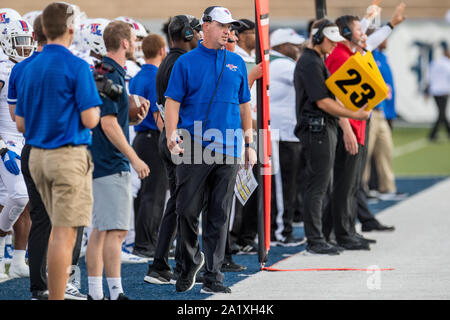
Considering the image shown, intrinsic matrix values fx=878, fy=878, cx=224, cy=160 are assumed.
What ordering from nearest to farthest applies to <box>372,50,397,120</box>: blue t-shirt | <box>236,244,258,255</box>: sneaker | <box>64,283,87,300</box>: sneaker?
<box>64,283,87,300</box>: sneaker → <box>236,244,258,255</box>: sneaker → <box>372,50,397,120</box>: blue t-shirt

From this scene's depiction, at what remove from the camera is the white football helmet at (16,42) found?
24.6 feet

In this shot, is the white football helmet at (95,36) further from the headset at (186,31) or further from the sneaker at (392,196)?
the sneaker at (392,196)

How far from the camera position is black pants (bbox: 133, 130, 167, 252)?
27.9 feet

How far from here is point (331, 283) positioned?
7.09 meters

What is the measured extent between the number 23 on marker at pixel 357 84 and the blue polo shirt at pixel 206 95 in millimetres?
1739

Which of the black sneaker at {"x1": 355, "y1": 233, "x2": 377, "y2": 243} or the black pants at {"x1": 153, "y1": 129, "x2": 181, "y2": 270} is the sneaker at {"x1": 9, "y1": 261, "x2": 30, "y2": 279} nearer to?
the black pants at {"x1": 153, "y1": 129, "x2": 181, "y2": 270}

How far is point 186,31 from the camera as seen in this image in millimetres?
7188

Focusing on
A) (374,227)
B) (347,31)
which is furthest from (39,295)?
(374,227)

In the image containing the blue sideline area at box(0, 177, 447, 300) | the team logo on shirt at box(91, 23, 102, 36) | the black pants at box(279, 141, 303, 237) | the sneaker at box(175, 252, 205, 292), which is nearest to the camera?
the blue sideline area at box(0, 177, 447, 300)

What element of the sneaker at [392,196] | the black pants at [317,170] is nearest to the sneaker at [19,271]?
the black pants at [317,170]

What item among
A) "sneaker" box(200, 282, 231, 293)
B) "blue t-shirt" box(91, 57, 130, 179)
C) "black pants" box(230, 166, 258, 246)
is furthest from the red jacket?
"blue t-shirt" box(91, 57, 130, 179)

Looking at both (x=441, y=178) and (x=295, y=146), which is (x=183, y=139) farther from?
(x=441, y=178)

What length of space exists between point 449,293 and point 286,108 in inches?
143

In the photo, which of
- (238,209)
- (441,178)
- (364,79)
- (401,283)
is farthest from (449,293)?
(441,178)
